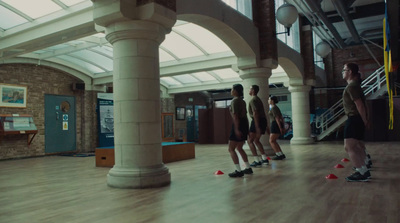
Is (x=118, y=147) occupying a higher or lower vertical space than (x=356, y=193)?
higher

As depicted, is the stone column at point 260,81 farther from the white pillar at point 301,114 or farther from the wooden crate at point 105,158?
the white pillar at point 301,114

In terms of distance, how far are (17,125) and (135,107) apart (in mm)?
8373

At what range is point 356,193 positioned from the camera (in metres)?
4.27

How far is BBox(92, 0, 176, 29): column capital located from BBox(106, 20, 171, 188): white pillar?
9cm

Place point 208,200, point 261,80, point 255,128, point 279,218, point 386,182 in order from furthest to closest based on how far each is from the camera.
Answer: point 261,80 → point 255,128 → point 386,182 → point 208,200 → point 279,218

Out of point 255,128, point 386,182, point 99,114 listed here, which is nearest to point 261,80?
point 255,128

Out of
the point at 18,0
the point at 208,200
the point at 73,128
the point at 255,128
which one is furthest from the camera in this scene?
the point at 73,128

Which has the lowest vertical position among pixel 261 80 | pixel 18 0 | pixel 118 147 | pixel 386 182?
pixel 386 182

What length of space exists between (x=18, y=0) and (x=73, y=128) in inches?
274

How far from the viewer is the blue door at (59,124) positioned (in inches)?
513

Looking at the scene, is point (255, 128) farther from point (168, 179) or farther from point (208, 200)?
point (208, 200)

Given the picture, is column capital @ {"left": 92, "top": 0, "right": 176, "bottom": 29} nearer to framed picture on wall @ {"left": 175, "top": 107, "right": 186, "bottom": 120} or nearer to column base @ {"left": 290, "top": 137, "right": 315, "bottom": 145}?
column base @ {"left": 290, "top": 137, "right": 315, "bottom": 145}

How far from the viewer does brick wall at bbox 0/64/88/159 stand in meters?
11.6

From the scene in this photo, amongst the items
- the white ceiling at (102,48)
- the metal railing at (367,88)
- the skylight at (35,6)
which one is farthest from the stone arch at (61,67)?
the metal railing at (367,88)
